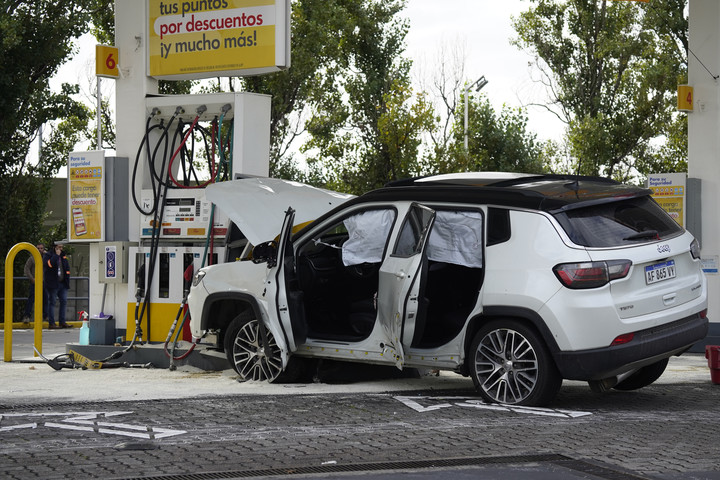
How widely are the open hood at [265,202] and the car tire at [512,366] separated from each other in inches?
96.8

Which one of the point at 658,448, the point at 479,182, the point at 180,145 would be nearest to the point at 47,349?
the point at 180,145

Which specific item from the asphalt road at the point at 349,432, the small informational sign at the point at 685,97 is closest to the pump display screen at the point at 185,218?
the asphalt road at the point at 349,432

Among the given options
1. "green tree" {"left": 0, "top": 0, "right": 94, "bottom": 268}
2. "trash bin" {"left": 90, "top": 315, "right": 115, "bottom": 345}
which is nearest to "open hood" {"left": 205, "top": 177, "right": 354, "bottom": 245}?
"trash bin" {"left": 90, "top": 315, "right": 115, "bottom": 345}

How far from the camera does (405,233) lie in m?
9.21

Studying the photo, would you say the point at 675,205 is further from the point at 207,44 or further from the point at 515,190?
the point at 515,190

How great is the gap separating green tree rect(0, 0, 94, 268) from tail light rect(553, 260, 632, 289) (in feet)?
62.1

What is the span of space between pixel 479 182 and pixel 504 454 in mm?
3362

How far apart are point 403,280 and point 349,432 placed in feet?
6.59

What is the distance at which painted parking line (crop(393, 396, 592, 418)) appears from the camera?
8242 mm

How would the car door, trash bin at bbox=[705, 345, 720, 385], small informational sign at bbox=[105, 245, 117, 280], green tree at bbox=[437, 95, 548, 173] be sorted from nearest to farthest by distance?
the car door < trash bin at bbox=[705, 345, 720, 385] < small informational sign at bbox=[105, 245, 117, 280] < green tree at bbox=[437, 95, 548, 173]

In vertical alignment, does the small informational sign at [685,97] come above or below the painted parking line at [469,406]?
above

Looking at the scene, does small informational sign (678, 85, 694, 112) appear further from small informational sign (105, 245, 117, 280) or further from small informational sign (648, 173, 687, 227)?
small informational sign (105, 245, 117, 280)

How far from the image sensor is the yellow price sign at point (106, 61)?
44.6 feet

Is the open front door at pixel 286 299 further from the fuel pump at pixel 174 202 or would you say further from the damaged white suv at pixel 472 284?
the fuel pump at pixel 174 202
